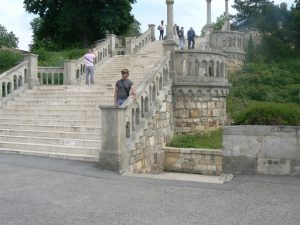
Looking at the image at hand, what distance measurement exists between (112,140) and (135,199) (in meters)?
2.89

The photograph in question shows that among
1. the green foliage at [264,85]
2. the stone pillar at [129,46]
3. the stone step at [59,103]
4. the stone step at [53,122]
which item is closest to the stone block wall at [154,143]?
the stone step at [53,122]

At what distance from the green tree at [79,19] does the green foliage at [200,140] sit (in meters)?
20.6

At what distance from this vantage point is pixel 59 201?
658cm

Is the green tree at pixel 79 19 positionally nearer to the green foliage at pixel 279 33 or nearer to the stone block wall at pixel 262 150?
the green foliage at pixel 279 33

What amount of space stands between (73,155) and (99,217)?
16.6ft

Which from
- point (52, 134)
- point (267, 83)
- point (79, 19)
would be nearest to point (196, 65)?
point (52, 134)

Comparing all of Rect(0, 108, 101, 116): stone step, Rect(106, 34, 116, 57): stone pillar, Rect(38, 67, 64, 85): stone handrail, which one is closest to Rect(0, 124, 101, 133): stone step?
Rect(0, 108, 101, 116): stone step

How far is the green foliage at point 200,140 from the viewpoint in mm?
13305

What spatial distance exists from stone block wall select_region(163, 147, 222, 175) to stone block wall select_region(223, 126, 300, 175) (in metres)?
2.67

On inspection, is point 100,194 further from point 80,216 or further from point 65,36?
point 65,36

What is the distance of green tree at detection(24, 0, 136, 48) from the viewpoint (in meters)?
33.2

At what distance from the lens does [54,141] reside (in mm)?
11750

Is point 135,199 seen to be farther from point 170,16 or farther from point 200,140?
point 170,16

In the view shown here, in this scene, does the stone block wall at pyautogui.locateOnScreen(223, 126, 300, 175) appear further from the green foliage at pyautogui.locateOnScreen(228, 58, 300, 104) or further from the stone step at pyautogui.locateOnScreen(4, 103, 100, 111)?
the green foliage at pyautogui.locateOnScreen(228, 58, 300, 104)
